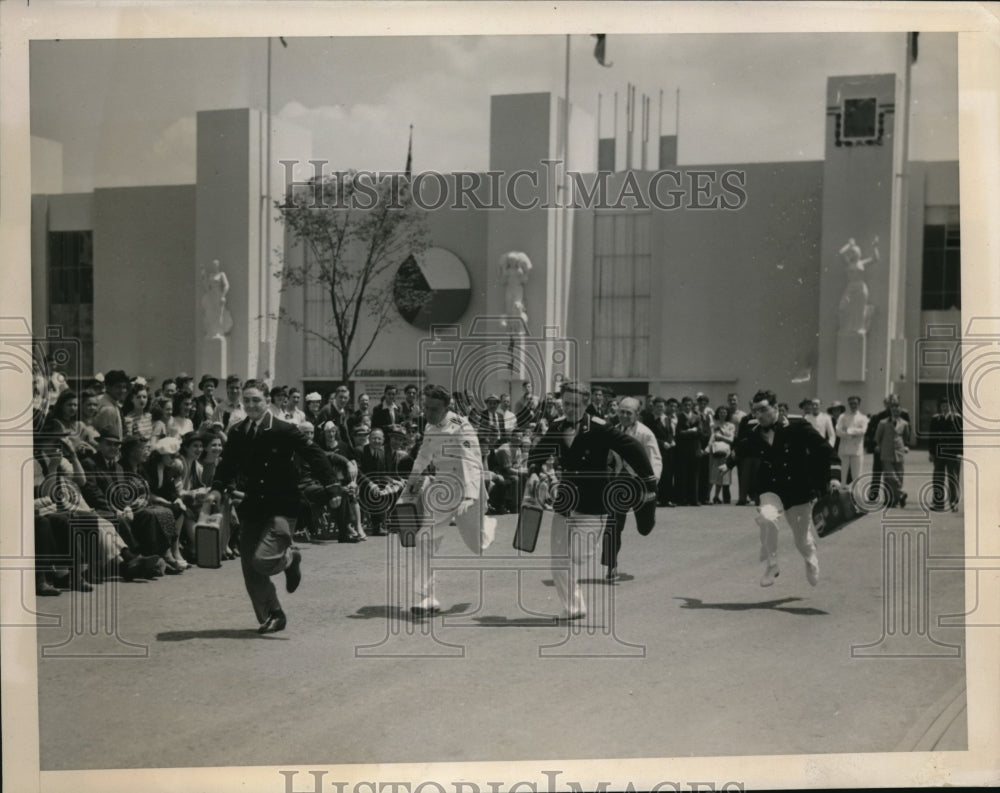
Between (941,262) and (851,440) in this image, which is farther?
(851,440)

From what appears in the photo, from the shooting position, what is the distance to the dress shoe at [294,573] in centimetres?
554

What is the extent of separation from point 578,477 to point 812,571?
115cm

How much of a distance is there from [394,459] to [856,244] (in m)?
2.32

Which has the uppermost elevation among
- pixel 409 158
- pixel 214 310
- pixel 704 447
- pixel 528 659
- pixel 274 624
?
pixel 409 158

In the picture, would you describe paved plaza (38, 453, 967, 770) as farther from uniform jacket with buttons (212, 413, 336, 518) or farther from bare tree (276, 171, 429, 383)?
bare tree (276, 171, 429, 383)

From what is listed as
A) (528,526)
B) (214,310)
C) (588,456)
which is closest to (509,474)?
(528,526)

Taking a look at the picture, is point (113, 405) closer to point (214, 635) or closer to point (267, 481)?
point (267, 481)

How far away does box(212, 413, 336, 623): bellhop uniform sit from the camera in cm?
551

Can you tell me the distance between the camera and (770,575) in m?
5.61

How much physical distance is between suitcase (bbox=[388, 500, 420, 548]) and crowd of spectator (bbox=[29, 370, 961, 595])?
0.05m

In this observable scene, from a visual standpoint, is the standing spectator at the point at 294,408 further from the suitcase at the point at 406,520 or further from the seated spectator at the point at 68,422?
the seated spectator at the point at 68,422

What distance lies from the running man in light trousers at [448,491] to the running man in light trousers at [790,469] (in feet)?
4.20

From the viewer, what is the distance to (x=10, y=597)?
5.21 meters

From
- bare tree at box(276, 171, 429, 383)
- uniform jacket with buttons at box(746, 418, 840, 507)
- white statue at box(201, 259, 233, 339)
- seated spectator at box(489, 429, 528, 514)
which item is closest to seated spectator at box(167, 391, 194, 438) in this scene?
white statue at box(201, 259, 233, 339)
